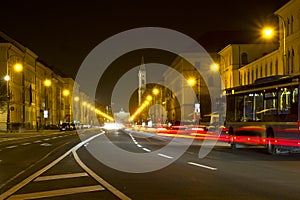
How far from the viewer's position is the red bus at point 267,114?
85.1 ft

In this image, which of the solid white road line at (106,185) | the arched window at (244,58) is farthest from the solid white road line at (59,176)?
the arched window at (244,58)

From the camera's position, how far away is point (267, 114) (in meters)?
28.8

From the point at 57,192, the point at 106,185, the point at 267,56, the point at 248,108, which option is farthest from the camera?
the point at 267,56

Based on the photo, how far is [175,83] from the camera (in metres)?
142

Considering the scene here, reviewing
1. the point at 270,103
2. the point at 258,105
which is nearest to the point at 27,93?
the point at 258,105

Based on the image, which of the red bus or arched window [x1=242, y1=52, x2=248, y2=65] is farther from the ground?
arched window [x1=242, y1=52, x2=248, y2=65]

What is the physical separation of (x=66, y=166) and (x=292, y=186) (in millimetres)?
8928

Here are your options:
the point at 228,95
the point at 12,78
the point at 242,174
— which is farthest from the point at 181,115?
the point at 242,174

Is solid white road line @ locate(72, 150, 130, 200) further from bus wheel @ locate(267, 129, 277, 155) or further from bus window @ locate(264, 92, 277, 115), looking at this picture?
bus window @ locate(264, 92, 277, 115)

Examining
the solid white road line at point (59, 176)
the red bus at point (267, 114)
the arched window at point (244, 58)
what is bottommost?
the solid white road line at point (59, 176)

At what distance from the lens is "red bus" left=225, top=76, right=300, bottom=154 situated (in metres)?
26.0

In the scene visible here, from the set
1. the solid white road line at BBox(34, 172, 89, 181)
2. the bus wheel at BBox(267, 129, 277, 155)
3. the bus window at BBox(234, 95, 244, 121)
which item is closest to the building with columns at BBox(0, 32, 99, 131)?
the bus window at BBox(234, 95, 244, 121)

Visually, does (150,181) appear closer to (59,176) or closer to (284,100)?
(59,176)

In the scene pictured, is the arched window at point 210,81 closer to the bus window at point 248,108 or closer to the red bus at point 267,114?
the red bus at point 267,114
